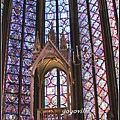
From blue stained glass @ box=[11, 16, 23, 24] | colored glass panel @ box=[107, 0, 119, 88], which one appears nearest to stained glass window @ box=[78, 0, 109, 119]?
colored glass panel @ box=[107, 0, 119, 88]

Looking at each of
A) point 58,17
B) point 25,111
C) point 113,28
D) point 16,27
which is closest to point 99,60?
point 113,28

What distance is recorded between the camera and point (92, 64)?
9625 mm

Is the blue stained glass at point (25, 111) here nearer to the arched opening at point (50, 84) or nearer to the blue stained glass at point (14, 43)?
the arched opening at point (50, 84)

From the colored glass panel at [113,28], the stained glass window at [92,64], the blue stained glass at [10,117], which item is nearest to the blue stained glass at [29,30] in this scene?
the stained glass window at [92,64]

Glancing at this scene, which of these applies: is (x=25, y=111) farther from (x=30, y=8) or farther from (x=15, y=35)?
(x=30, y=8)

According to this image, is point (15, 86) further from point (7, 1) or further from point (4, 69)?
point (7, 1)

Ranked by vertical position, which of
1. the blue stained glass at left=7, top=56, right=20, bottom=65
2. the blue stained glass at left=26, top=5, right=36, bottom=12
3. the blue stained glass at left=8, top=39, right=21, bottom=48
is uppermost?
the blue stained glass at left=26, top=5, right=36, bottom=12

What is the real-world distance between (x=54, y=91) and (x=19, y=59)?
63.1 inches

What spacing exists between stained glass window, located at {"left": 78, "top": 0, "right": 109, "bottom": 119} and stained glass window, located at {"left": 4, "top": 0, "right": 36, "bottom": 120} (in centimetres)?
181

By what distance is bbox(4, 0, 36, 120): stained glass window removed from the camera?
9337mm

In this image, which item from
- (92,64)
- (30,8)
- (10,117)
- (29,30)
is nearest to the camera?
(10,117)

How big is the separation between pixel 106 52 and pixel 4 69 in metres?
3.29

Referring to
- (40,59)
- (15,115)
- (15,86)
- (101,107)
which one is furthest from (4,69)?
(101,107)

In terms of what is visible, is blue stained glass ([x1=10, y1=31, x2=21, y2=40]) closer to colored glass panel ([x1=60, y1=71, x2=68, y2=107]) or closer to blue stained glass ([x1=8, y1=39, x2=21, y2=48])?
blue stained glass ([x1=8, y1=39, x2=21, y2=48])
